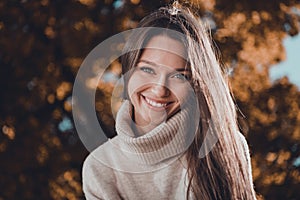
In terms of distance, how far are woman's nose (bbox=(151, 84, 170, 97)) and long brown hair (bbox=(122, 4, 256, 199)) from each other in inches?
2.6

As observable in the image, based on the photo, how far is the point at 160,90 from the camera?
131 centimetres

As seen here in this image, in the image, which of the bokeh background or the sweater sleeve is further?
the bokeh background

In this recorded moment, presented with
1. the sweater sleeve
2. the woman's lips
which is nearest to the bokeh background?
the sweater sleeve

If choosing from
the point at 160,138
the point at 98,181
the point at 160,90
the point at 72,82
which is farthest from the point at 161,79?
the point at 72,82

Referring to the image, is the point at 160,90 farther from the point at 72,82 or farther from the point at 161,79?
the point at 72,82

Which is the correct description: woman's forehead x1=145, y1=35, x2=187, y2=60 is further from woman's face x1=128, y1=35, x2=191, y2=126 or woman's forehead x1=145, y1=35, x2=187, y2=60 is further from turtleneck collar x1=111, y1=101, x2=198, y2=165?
turtleneck collar x1=111, y1=101, x2=198, y2=165

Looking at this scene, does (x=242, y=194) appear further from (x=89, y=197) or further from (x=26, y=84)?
(x=26, y=84)

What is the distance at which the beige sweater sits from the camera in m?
1.36

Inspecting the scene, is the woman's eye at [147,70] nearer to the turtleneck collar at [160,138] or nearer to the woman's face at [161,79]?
the woman's face at [161,79]

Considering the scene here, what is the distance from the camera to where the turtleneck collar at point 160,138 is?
135 cm

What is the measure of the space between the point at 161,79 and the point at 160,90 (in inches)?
0.9

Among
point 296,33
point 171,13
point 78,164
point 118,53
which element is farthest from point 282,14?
point 171,13

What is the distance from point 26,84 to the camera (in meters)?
3.27

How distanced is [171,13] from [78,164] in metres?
1.91
